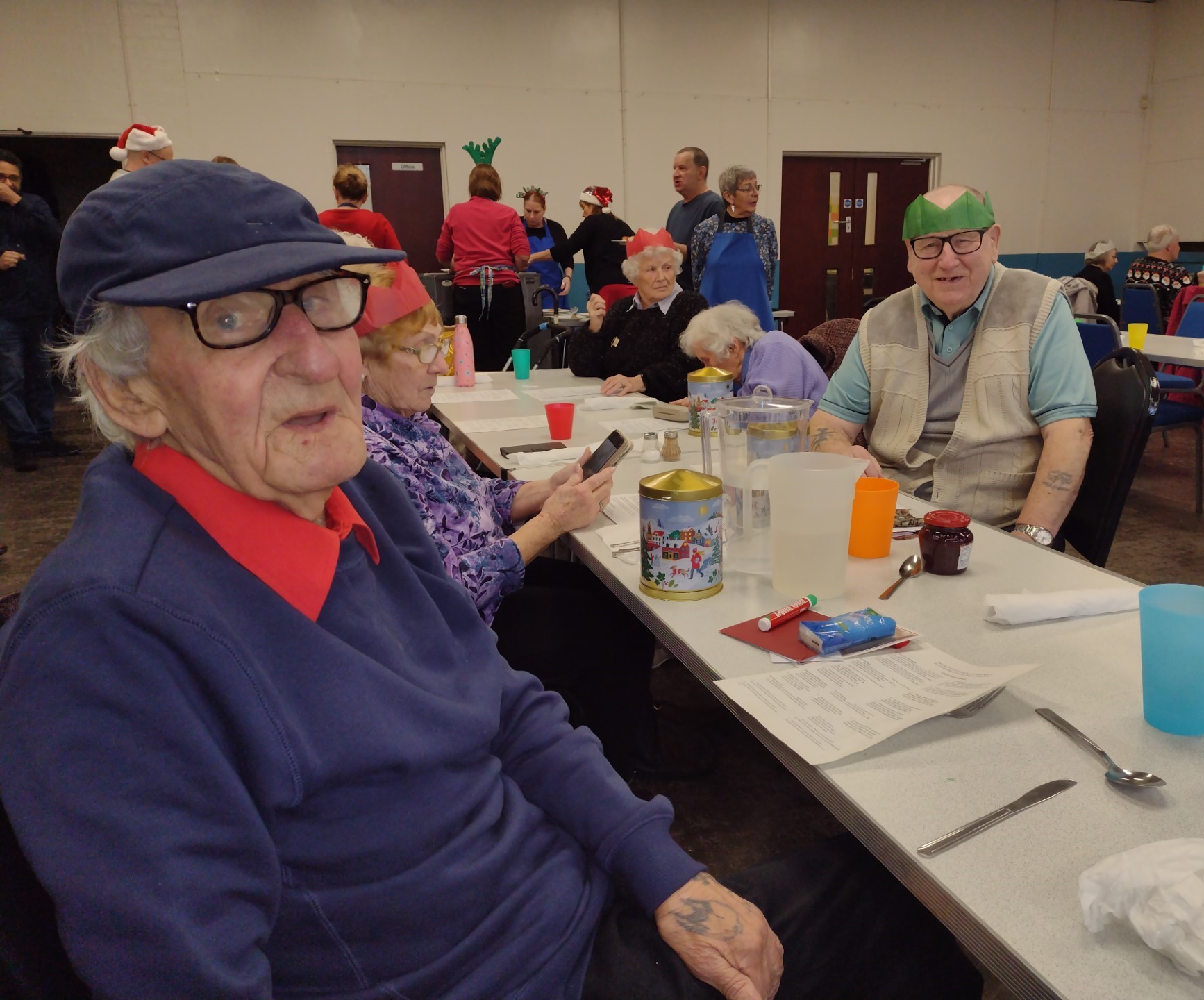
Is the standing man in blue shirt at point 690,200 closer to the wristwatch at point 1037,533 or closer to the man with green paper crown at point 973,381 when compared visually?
the man with green paper crown at point 973,381

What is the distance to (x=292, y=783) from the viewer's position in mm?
786

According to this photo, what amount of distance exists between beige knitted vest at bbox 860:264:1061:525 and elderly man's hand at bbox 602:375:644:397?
1.30m

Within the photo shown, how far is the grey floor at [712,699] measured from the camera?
2135mm

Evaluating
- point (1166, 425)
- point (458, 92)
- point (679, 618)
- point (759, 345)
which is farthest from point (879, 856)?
point (458, 92)

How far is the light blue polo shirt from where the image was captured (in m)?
2.03

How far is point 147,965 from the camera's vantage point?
2.16 feet

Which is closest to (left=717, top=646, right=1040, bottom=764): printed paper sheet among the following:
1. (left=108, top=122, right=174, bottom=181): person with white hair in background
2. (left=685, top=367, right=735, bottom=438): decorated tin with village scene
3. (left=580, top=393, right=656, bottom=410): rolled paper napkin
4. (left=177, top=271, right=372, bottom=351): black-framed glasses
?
(left=177, top=271, right=372, bottom=351): black-framed glasses

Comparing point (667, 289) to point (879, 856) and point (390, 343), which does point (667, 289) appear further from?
point (879, 856)

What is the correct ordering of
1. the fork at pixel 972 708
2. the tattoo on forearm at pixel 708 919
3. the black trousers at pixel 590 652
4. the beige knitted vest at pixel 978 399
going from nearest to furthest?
the tattoo on forearm at pixel 708 919 → the fork at pixel 972 708 → the black trousers at pixel 590 652 → the beige knitted vest at pixel 978 399

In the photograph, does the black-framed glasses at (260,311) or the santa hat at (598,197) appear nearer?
the black-framed glasses at (260,311)

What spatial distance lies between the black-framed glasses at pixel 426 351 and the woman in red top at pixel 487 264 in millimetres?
4061

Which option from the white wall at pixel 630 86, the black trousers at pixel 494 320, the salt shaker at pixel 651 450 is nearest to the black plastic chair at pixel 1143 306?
the white wall at pixel 630 86

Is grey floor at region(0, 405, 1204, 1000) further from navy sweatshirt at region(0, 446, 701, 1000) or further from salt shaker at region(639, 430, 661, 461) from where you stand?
navy sweatshirt at region(0, 446, 701, 1000)

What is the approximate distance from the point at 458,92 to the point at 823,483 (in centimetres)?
761
